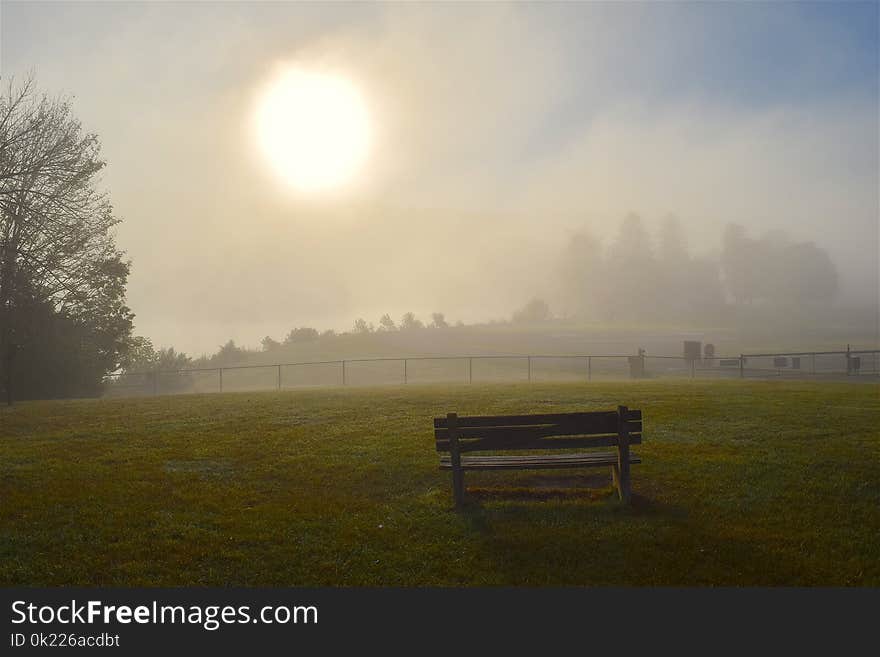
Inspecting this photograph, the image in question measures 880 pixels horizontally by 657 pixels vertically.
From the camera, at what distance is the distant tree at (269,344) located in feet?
281

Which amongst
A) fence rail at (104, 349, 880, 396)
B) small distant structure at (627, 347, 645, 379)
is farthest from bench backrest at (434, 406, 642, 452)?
small distant structure at (627, 347, 645, 379)

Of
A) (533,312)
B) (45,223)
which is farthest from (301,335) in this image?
(45,223)

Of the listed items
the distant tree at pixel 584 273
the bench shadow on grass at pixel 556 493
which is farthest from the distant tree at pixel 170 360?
the distant tree at pixel 584 273

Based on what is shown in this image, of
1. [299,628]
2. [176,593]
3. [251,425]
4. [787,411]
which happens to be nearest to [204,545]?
[176,593]

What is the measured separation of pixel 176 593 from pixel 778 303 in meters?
135

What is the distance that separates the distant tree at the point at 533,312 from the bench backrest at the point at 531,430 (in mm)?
113717

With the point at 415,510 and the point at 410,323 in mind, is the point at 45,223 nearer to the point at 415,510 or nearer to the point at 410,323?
the point at 415,510

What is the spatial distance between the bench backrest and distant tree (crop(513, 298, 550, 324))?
11372 centimetres

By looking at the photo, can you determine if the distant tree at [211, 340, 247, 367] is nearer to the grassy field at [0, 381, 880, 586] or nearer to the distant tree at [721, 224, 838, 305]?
the grassy field at [0, 381, 880, 586]

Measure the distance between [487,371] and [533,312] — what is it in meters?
68.5

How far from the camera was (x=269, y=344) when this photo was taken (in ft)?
287

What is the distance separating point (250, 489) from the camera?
1144 centimetres

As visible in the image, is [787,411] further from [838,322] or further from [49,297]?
[838,322]

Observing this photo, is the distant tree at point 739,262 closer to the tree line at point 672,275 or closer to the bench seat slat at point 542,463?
the tree line at point 672,275
